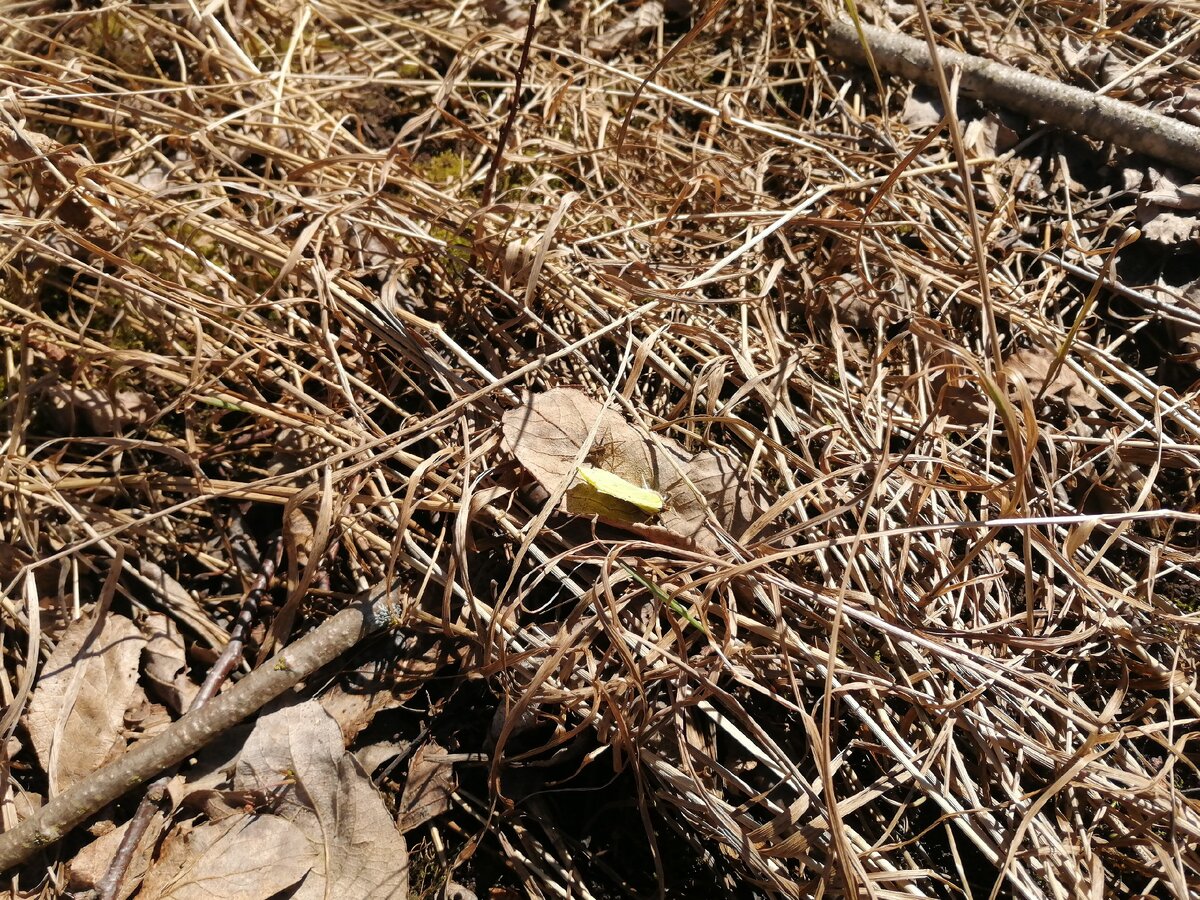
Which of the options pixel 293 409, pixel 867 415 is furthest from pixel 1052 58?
pixel 293 409

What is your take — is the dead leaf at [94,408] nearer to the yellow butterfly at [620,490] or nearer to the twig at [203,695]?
the twig at [203,695]

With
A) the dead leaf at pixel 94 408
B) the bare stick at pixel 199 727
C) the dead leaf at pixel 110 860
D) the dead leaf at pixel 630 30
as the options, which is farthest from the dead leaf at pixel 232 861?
the dead leaf at pixel 630 30

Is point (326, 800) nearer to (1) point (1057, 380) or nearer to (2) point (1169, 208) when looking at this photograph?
(1) point (1057, 380)

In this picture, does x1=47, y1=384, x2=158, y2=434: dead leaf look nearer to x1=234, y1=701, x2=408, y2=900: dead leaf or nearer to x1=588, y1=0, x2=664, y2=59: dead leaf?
x1=234, y1=701, x2=408, y2=900: dead leaf

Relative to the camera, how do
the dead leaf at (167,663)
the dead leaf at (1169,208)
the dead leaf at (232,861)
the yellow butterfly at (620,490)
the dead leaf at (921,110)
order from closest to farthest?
the dead leaf at (232,861) < the yellow butterfly at (620,490) < the dead leaf at (167,663) < the dead leaf at (1169,208) < the dead leaf at (921,110)

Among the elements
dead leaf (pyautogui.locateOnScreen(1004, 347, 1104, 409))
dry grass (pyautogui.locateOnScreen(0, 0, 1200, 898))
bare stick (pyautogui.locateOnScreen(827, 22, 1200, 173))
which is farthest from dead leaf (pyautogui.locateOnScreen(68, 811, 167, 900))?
bare stick (pyautogui.locateOnScreen(827, 22, 1200, 173))

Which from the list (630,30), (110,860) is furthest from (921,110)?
(110,860)
